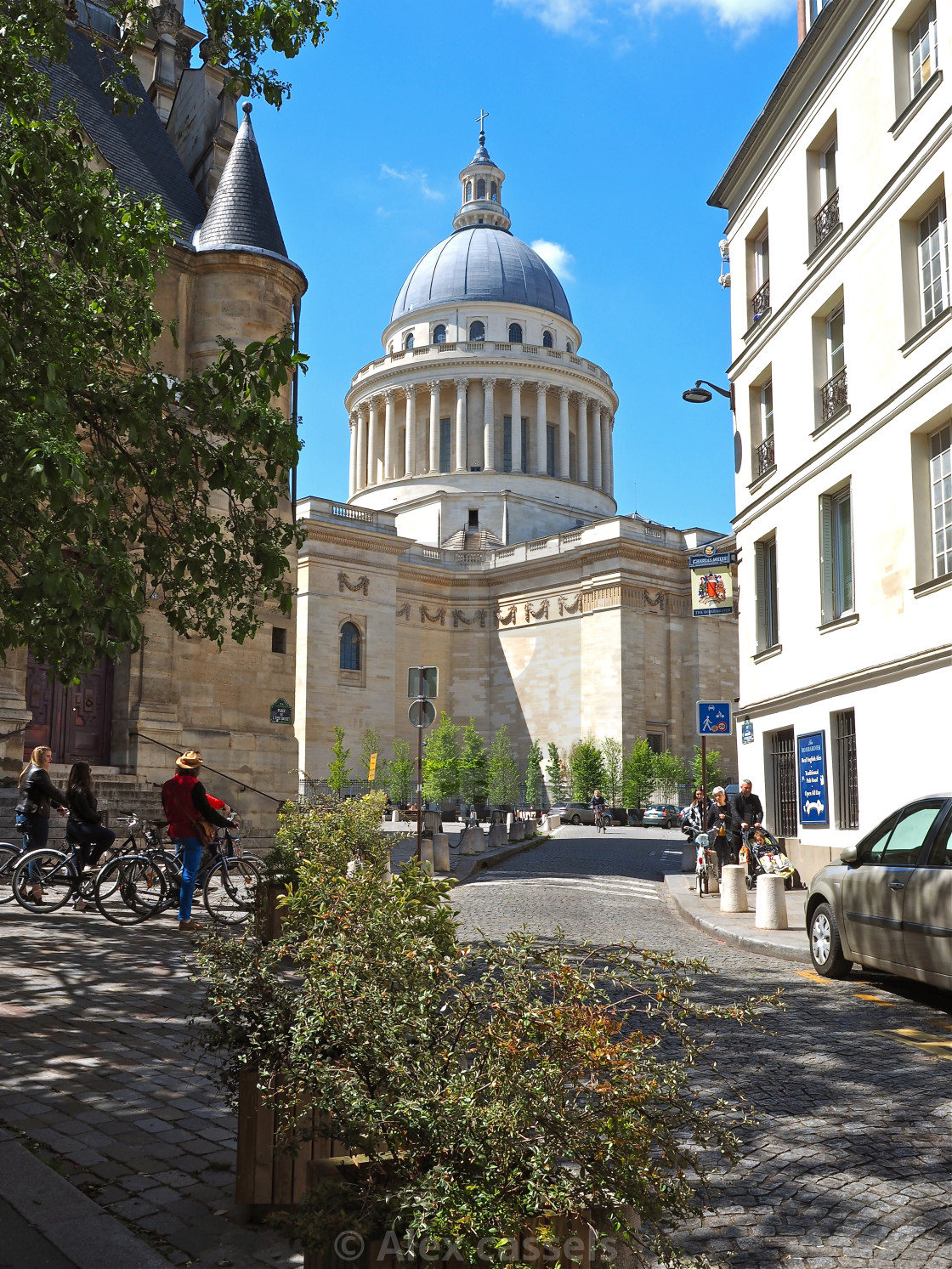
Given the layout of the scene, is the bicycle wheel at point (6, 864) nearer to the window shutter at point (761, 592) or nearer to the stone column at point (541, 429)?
the window shutter at point (761, 592)

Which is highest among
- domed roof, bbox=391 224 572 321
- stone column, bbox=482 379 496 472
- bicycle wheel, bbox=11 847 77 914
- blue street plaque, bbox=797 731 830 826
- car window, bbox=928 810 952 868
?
domed roof, bbox=391 224 572 321

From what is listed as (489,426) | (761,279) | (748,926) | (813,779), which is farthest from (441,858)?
(489,426)

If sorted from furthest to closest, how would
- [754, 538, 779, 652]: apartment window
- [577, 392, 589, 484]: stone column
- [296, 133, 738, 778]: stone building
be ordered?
[577, 392, 589, 484]: stone column
[296, 133, 738, 778]: stone building
[754, 538, 779, 652]: apartment window

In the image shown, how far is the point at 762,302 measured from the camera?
2112 centimetres

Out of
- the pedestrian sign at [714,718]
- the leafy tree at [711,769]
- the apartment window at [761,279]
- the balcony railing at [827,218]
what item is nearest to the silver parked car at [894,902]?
the pedestrian sign at [714,718]

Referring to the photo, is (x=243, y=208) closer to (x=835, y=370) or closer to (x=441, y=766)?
(x=835, y=370)

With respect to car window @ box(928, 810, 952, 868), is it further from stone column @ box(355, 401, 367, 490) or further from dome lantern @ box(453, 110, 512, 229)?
dome lantern @ box(453, 110, 512, 229)

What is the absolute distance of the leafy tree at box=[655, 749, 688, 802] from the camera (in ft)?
182

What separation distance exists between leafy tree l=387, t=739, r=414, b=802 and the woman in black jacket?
4271cm

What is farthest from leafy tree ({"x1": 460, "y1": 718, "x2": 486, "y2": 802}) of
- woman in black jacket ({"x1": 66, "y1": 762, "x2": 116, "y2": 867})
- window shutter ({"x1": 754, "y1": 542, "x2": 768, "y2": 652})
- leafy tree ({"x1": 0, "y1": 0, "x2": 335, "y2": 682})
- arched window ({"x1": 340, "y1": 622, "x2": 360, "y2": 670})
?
leafy tree ({"x1": 0, "y1": 0, "x2": 335, "y2": 682})

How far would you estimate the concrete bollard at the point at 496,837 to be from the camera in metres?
30.2

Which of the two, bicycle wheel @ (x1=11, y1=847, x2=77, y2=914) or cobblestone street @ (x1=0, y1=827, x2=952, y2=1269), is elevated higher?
bicycle wheel @ (x1=11, y1=847, x2=77, y2=914)

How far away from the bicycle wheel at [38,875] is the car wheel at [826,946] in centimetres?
781

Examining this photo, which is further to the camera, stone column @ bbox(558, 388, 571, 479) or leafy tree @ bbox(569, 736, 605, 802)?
stone column @ bbox(558, 388, 571, 479)
